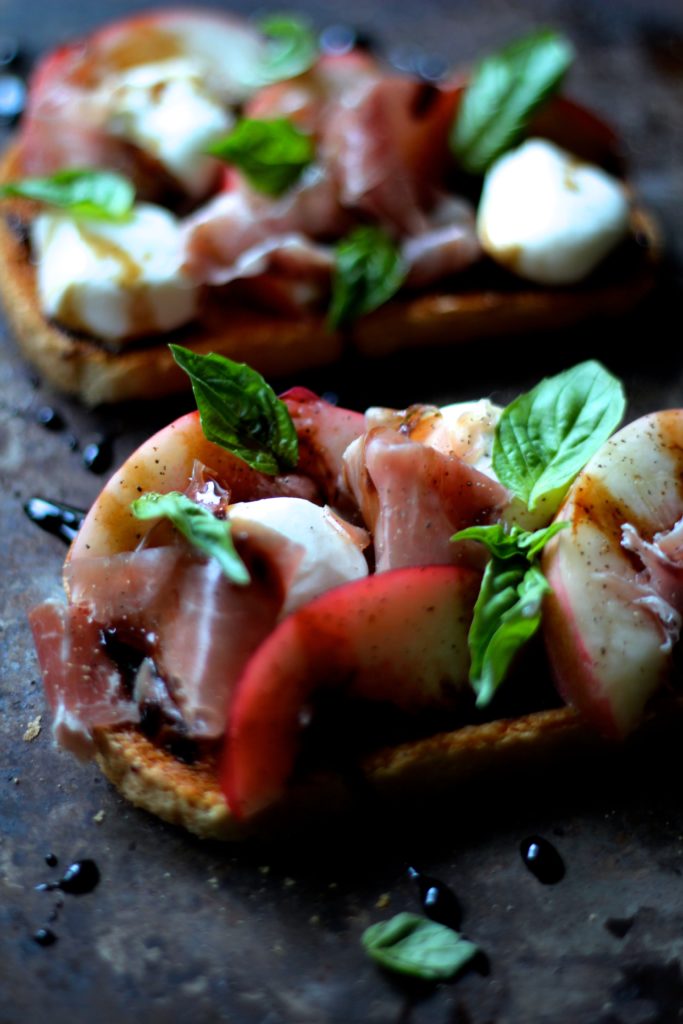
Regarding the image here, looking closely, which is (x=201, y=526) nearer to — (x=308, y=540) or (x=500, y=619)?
(x=308, y=540)

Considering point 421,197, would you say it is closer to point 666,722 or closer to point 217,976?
point 666,722

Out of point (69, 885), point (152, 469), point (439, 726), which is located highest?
point (152, 469)

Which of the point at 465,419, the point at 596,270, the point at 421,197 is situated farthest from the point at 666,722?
the point at 421,197

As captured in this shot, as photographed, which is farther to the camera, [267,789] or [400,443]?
[400,443]

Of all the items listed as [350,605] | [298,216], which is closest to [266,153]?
[298,216]

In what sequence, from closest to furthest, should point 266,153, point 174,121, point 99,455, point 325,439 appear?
1. point 325,439
2. point 99,455
3. point 266,153
4. point 174,121

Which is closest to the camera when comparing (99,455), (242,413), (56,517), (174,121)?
(242,413)

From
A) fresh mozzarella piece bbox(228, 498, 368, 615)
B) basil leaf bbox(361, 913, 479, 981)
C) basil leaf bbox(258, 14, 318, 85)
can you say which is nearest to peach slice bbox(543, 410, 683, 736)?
fresh mozzarella piece bbox(228, 498, 368, 615)
